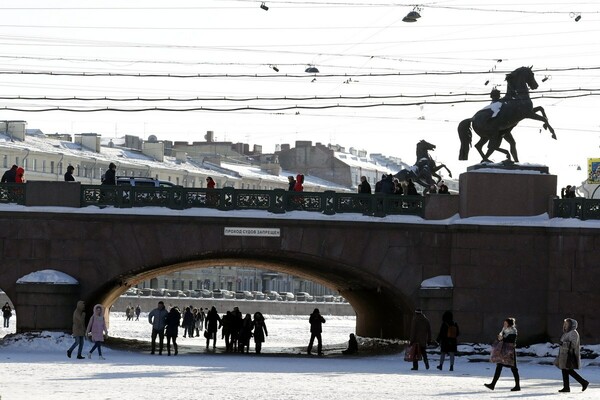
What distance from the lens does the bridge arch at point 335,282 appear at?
131ft

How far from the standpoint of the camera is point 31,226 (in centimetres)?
3759

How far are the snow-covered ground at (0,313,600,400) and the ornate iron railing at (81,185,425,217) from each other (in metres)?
3.49

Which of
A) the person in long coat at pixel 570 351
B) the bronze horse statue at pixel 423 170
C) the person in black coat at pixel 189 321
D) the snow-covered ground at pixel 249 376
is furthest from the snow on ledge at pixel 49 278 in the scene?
the person in black coat at pixel 189 321

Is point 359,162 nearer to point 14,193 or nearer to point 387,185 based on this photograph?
point 387,185

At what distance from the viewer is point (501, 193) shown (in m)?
38.1

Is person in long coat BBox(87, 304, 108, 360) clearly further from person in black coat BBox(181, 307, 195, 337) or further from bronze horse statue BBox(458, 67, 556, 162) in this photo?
person in black coat BBox(181, 307, 195, 337)

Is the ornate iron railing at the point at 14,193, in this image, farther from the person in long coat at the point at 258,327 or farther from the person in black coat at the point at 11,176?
the person in long coat at the point at 258,327

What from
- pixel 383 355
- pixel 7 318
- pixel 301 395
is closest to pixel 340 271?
pixel 383 355

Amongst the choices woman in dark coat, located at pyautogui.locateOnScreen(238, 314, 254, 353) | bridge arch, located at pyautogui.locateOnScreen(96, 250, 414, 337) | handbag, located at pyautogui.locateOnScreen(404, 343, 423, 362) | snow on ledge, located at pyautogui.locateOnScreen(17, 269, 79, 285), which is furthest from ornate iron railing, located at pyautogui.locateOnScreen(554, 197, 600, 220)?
snow on ledge, located at pyautogui.locateOnScreen(17, 269, 79, 285)

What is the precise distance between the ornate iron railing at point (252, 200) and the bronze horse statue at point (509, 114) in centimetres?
217

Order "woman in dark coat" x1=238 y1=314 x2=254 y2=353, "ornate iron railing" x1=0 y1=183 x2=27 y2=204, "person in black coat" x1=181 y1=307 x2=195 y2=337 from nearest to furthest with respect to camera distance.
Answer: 1. "ornate iron railing" x1=0 y1=183 x2=27 y2=204
2. "woman in dark coat" x1=238 y1=314 x2=254 y2=353
3. "person in black coat" x1=181 y1=307 x2=195 y2=337

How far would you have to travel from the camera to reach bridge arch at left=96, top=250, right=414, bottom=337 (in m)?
40.0

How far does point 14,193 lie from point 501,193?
37.6 feet

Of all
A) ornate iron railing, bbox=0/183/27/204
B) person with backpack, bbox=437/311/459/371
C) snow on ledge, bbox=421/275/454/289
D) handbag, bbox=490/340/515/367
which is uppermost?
ornate iron railing, bbox=0/183/27/204
